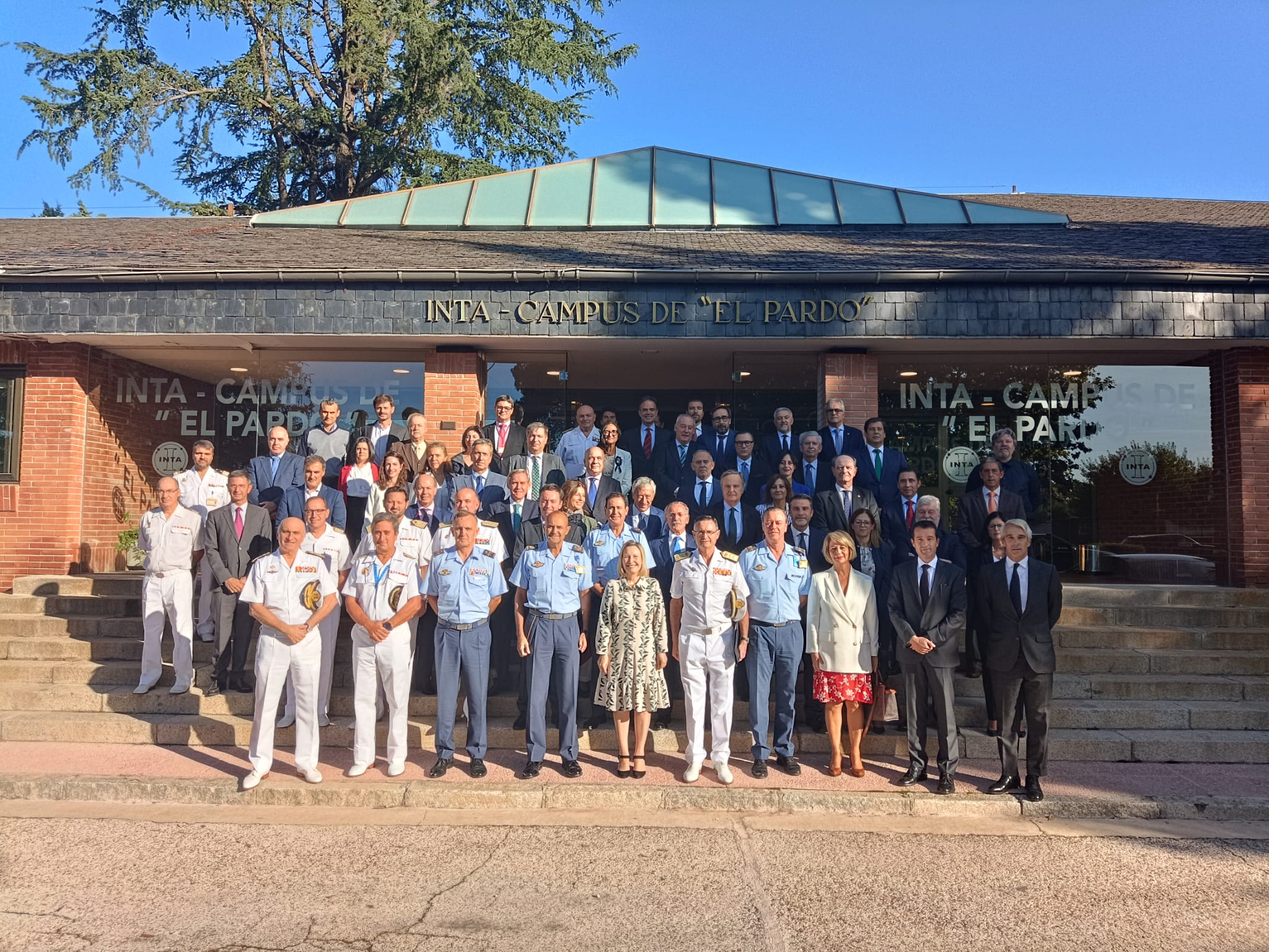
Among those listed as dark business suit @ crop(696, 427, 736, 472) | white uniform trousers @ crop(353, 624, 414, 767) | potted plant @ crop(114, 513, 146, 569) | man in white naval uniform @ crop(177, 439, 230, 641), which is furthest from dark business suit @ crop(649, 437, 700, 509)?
potted plant @ crop(114, 513, 146, 569)

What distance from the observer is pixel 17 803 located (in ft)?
20.5

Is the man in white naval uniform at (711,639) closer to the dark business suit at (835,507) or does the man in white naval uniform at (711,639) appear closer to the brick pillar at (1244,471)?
the dark business suit at (835,507)

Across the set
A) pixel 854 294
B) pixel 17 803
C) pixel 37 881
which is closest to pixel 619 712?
pixel 37 881

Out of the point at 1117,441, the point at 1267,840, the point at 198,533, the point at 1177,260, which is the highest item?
the point at 1177,260

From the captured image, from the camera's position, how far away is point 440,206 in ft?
46.7

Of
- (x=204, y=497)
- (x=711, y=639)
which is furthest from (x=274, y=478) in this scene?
(x=711, y=639)

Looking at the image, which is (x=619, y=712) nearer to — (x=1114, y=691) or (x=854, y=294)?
(x=1114, y=691)

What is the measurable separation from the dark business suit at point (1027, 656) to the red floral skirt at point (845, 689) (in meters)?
0.90

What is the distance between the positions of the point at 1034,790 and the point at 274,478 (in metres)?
7.18

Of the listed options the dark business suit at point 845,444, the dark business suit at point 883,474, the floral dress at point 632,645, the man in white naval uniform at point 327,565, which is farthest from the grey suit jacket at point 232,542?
the dark business suit at point 883,474

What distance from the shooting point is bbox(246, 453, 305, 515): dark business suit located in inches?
345

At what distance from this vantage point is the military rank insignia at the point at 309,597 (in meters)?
6.64

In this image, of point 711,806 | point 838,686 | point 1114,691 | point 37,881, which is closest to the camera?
point 37,881

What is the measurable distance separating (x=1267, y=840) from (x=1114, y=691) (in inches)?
97.9
